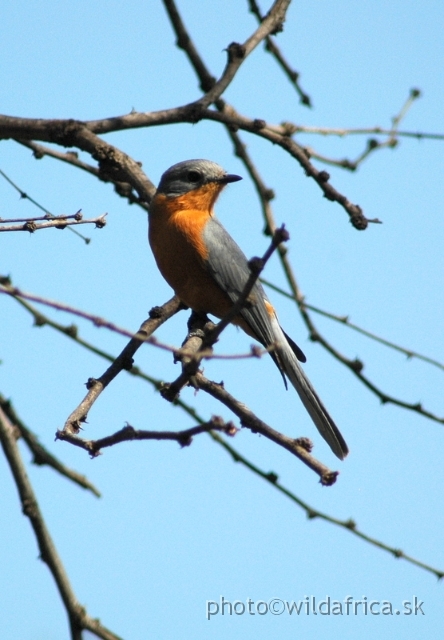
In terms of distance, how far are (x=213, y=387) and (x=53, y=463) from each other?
1.09 metres

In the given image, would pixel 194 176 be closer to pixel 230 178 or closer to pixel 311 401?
pixel 230 178

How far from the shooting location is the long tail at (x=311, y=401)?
6.19 metres

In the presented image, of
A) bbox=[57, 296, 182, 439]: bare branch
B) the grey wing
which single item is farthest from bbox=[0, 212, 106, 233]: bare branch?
the grey wing

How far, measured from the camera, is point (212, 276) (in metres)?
6.36

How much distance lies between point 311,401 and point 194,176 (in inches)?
87.5

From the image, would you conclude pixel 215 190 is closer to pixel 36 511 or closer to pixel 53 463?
pixel 53 463

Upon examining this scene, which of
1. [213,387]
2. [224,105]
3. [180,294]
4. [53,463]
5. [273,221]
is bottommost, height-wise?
[53,463]

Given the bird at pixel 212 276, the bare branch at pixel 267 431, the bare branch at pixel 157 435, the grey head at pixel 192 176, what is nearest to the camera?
the bare branch at pixel 157 435

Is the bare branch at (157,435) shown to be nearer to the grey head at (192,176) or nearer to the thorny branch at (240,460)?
the thorny branch at (240,460)

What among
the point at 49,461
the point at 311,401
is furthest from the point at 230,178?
the point at 49,461

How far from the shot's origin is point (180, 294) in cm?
627

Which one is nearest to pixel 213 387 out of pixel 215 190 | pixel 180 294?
pixel 180 294

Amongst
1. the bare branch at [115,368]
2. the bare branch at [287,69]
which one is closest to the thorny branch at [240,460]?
the bare branch at [115,368]

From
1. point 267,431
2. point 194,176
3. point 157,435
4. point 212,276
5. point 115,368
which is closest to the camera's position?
point 157,435
